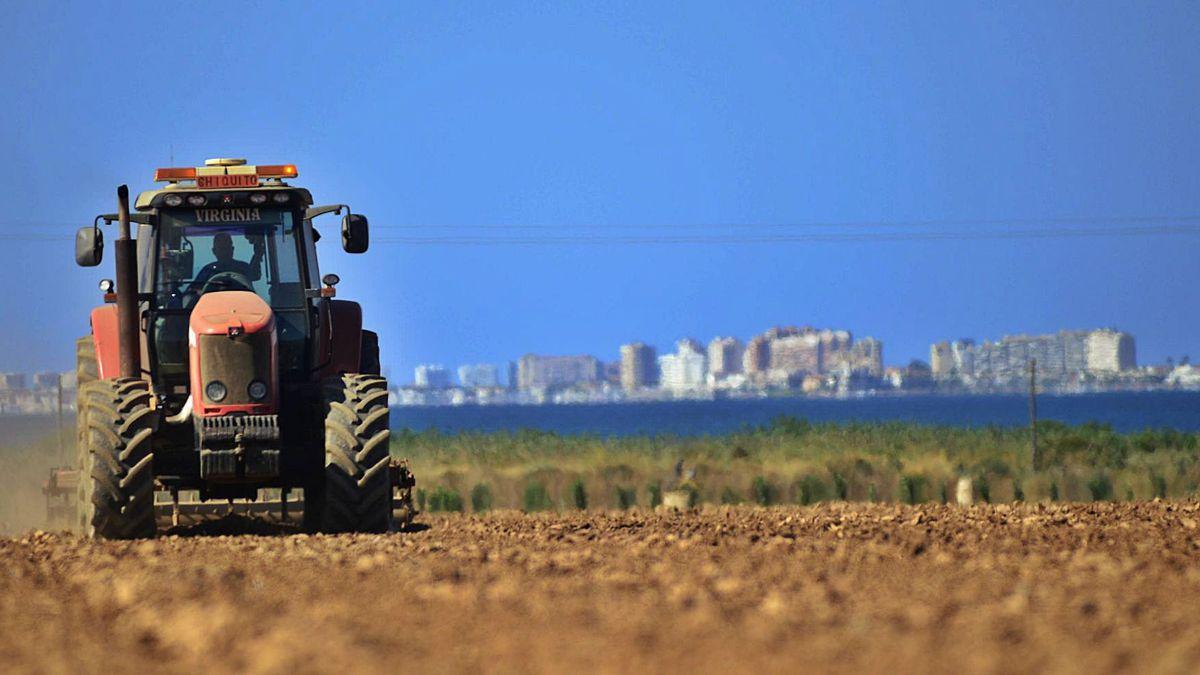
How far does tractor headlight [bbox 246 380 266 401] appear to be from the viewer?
14.5m

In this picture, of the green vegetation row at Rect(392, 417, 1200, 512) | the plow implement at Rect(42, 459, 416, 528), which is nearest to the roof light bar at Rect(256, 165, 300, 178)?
the plow implement at Rect(42, 459, 416, 528)

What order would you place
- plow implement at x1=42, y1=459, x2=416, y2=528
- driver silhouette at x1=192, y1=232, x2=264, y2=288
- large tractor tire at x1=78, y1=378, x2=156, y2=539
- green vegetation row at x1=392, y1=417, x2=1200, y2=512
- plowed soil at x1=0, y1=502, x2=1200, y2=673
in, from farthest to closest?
green vegetation row at x1=392, y1=417, x2=1200, y2=512 → plow implement at x1=42, y1=459, x2=416, y2=528 → driver silhouette at x1=192, y1=232, x2=264, y2=288 → large tractor tire at x1=78, y1=378, x2=156, y2=539 → plowed soil at x1=0, y1=502, x2=1200, y2=673

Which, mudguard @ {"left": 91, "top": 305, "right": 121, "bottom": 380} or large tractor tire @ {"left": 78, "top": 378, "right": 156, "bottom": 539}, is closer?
large tractor tire @ {"left": 78, "top": 378, "right": 156, "bottom": 539}

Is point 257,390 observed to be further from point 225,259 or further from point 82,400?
point 82,400

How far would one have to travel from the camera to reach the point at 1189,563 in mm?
11492

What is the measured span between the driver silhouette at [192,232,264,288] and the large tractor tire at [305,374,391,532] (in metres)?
1.32

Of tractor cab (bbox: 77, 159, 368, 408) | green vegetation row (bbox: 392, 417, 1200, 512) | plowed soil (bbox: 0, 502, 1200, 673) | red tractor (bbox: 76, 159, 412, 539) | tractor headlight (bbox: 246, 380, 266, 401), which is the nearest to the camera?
plowed soil (bbox: 0, 502, 1200, 673)

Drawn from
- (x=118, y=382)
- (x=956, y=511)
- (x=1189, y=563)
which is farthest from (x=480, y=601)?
(x=956, y=511)

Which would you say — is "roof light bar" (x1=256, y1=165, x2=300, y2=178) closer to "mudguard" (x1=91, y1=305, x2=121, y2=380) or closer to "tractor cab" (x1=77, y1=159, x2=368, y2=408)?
"tractor cab" (x1=77, y1=159, x2=368, y2=408)

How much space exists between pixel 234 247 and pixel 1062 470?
2152cm

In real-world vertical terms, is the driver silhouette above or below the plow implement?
above

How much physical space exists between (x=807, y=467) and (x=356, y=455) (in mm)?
24476

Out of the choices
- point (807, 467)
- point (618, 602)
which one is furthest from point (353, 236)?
point (807, 467)

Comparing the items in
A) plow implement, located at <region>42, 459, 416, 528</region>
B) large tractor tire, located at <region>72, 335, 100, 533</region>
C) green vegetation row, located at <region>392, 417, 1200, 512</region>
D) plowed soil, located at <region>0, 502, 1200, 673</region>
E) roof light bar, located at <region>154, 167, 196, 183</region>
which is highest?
roof light bar, located at <region>154, 167, 196, 183</region>
